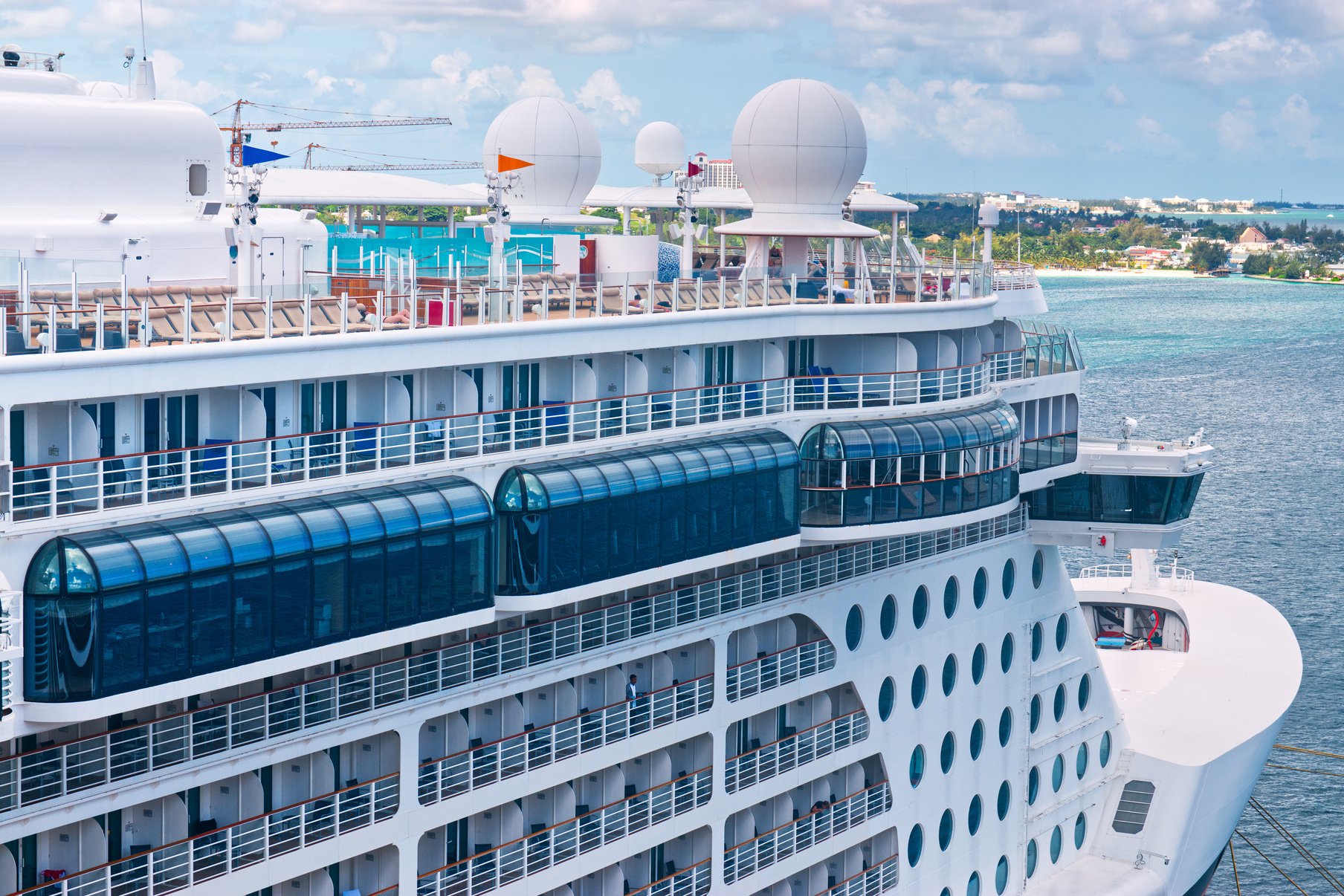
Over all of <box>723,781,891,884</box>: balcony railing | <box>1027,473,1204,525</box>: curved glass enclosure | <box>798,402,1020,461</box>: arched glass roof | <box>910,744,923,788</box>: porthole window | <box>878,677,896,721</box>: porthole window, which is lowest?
<box>723,781,891,884</box>: balcony railing

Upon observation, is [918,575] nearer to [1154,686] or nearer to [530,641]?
[530,641]

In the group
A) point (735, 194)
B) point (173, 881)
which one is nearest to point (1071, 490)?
point (735, 194)

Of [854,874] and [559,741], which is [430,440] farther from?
[854,874]

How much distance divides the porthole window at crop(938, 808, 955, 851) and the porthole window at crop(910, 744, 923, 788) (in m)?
1.16

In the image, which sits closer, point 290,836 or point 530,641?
point 290,836

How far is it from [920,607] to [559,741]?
8557 millimetres

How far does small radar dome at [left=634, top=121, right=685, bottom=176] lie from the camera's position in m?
39.0

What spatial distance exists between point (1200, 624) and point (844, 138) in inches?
773

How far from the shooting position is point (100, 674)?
54.7ft

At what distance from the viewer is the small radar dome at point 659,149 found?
39000 millimetres

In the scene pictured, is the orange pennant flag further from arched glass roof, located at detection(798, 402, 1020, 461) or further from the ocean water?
the ocean water

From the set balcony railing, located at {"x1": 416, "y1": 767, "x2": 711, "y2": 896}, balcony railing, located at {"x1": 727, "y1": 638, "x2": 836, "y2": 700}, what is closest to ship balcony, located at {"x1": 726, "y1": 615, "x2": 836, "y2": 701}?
balcony railing, located at {"x1": 727, "y1": 638, "x2": 836, "y2": 700}

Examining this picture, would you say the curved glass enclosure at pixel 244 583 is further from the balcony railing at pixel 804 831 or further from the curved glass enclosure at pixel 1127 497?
the curved glass enclosure at pixel 1127 497

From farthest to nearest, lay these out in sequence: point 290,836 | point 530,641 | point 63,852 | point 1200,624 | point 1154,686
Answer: point 1200,624, point 1154,686, point 530,641, point 290,836, point 63,852
